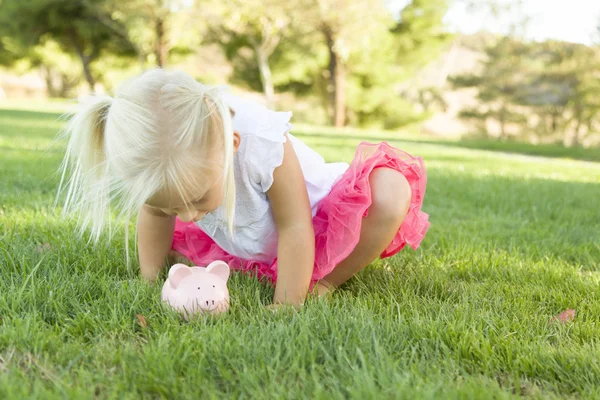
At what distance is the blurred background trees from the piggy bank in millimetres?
17518

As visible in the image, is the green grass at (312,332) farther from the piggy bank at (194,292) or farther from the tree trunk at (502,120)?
the tree trunk at (502,120)

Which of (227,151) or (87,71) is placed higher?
(87,71)

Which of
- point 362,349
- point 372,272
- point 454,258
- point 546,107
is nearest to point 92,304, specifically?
point 362,349

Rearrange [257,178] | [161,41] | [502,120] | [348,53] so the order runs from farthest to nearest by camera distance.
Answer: [161,41]
[502,120]
[348,53]
[257,178]

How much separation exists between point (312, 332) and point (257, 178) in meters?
0.58

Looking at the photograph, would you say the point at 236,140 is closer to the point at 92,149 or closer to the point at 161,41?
the point at 92,149

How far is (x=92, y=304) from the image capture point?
1.66 m

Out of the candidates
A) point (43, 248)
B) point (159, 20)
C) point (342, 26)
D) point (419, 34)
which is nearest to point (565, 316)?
point (43, 248)

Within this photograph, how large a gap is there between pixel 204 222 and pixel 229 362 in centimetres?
86

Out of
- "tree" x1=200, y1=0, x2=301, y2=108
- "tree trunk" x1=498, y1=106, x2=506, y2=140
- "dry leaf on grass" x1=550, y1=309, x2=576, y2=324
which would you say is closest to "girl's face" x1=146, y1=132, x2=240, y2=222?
"dry leaf on grass" x1=550, y1=309, x2=576, y2=324

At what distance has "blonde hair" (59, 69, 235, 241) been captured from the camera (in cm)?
152

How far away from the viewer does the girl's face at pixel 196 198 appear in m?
1.57

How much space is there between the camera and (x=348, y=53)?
62.5 ft

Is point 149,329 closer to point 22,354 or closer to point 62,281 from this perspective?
point 22,354
